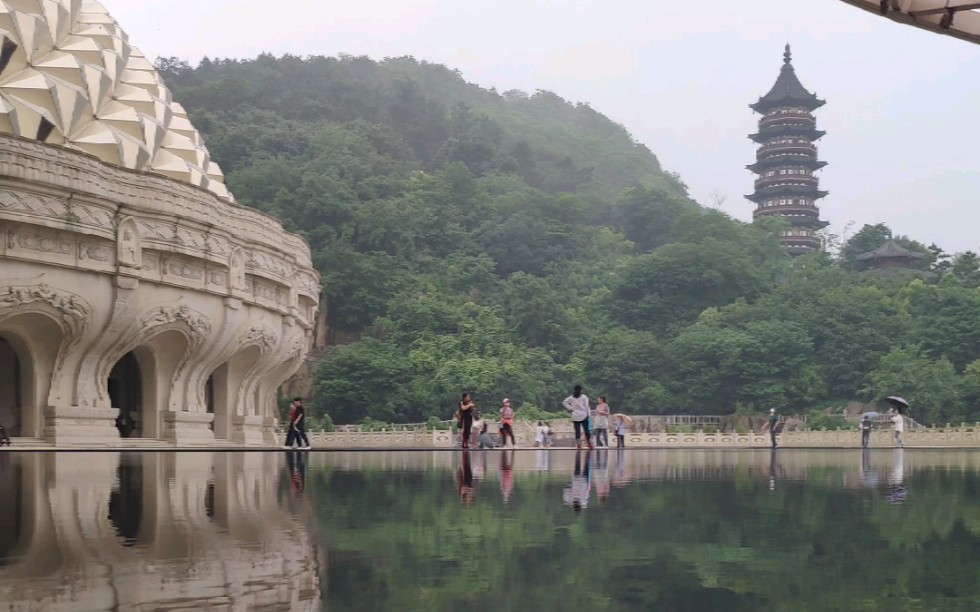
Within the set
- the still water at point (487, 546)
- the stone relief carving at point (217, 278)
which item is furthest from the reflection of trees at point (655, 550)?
the stone relief carving at point (217, 278)

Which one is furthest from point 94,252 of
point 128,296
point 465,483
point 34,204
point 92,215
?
point 465,483

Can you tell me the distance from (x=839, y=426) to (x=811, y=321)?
7.98 metres

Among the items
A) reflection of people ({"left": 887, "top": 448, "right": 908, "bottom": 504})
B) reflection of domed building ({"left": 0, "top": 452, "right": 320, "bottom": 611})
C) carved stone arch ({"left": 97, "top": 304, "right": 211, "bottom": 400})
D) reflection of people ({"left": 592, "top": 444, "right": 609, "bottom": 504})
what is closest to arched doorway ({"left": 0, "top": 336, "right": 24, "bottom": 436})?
carved stone arch ({"left": 97, "top": 304, "right": 211, "bottom": 400})

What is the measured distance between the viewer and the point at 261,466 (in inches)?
547

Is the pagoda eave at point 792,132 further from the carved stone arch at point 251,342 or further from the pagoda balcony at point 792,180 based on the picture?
the carved stone arch at point 251,342

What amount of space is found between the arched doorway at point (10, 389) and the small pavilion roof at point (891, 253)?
54.3m

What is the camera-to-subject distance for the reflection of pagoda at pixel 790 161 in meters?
85.4

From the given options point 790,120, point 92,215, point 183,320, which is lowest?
point 183,320

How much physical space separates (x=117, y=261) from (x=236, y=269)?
3940 mm

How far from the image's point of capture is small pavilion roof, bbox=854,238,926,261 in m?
69.1

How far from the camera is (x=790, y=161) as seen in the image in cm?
8588

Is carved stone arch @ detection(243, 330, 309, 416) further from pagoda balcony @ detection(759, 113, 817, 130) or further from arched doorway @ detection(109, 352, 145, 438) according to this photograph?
pagoda balcony @ detection(759, 113, 817, 130)

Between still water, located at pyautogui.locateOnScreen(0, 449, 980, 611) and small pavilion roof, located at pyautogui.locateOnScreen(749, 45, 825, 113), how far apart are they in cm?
7981

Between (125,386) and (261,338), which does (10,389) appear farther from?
(261,338)
